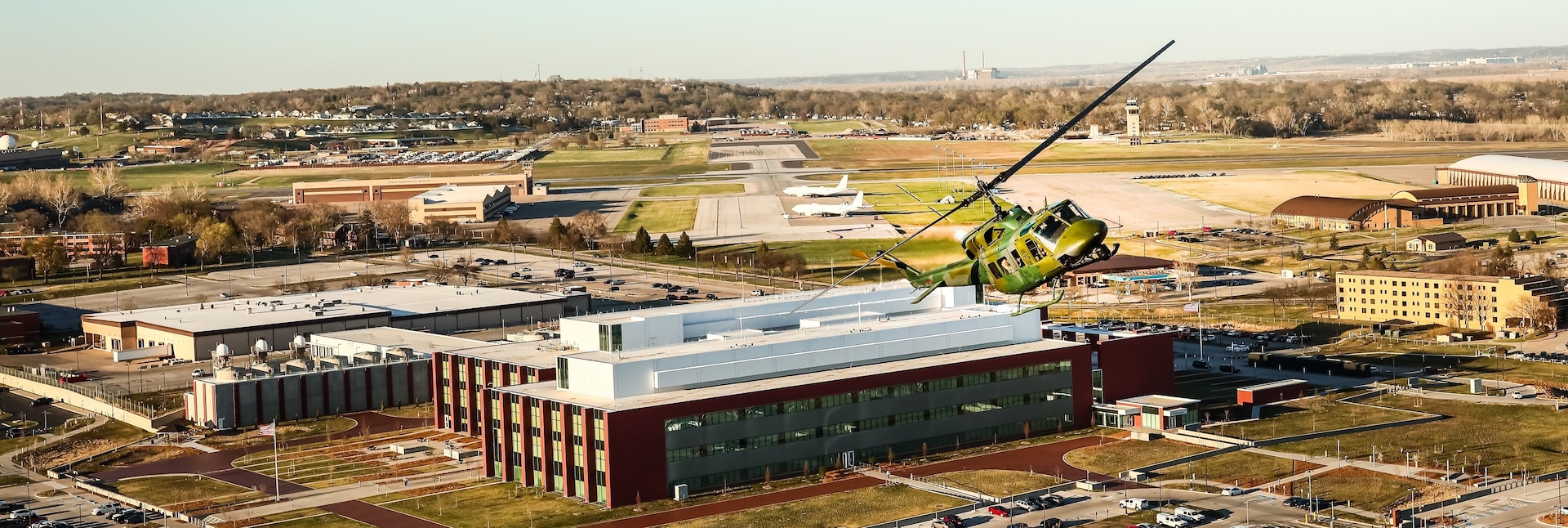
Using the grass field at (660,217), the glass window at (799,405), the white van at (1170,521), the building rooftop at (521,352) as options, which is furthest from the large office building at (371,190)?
the white van at (1170,521)

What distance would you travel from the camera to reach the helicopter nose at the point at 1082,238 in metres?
33.4

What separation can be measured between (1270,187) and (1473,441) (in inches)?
4039

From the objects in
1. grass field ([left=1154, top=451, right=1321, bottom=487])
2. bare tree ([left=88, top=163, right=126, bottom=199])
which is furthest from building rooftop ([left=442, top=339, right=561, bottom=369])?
bare tree ([left=88, top=163, right=126, bottom=199])

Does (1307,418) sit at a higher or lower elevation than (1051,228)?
lower

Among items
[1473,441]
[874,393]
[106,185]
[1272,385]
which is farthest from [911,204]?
[1473,441]

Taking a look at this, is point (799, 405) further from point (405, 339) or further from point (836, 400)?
point (405, 339)

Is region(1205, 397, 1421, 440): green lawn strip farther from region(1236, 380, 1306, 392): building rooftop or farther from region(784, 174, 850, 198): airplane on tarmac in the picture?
region(784, 174, 850, 198): airplane on tarmac

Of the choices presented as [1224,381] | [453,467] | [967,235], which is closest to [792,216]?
[1224,381]

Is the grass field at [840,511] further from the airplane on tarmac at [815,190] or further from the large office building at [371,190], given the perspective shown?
the large office building at [371,190]

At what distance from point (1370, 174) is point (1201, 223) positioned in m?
44.6

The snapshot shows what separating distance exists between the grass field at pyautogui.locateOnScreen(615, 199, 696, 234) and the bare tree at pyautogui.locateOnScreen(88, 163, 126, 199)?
53.2 metres

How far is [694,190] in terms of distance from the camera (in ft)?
571

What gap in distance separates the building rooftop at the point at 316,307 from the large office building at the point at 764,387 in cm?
2358

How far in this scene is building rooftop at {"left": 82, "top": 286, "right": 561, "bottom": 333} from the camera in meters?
88.5
